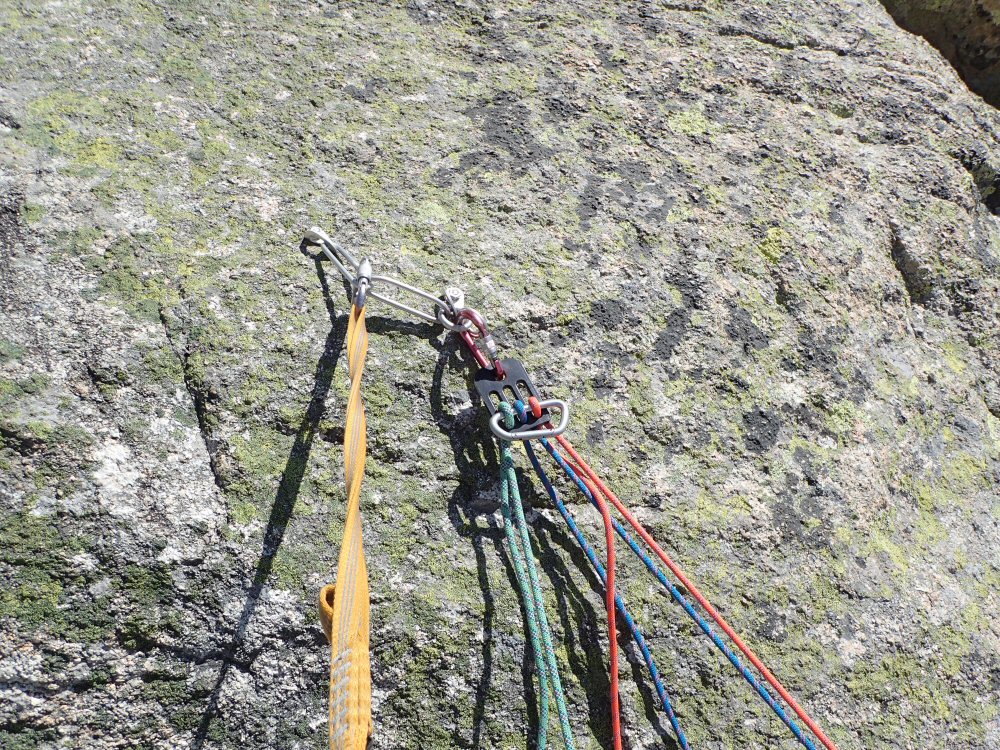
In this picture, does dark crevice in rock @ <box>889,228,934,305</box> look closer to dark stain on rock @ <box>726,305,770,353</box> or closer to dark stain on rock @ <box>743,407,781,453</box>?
dark stain on rock @ <box>726,305,770,353</box>

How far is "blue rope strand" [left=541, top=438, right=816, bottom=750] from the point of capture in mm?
1354

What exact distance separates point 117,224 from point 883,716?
1.82 metres

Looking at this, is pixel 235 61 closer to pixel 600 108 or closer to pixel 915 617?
pixel 600 108

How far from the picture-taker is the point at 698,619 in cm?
140

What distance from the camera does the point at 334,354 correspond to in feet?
5.07

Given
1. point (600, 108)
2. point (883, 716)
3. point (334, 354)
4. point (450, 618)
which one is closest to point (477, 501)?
point (450, 618)

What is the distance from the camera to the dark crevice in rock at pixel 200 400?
137cm

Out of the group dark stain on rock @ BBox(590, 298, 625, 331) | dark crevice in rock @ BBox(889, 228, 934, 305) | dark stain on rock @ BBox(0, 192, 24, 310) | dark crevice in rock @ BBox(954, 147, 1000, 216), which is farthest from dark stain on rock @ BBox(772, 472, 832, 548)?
dark stain on rock @ BBox(0, 192, 24, 310)

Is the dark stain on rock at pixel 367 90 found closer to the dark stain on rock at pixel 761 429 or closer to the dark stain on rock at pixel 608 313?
the dark stain on rock at pixel 608 313

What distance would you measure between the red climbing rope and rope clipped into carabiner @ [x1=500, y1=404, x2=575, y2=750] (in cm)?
13

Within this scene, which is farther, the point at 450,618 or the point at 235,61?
the point at 235,61

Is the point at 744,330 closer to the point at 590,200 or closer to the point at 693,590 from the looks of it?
the point at 590,200

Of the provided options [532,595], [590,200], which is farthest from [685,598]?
[590,200]

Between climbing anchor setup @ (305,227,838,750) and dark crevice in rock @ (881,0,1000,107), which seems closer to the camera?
climbing anchor setup @ (305,227,838,750)
